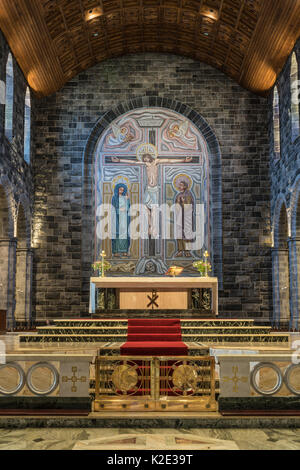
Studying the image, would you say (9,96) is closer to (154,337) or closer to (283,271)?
(154,337)

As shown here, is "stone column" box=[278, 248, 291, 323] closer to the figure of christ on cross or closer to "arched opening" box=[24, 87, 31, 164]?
the figure of christ on cross

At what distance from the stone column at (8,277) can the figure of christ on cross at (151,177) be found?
5.04m

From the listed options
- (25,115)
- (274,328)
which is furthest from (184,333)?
(25,115)

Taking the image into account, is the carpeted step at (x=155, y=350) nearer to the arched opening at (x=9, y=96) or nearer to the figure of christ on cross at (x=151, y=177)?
the arched opening at (x=9, y=96)

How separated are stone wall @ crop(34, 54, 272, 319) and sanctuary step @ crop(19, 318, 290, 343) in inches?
264

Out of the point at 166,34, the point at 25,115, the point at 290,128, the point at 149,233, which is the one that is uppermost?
the point at 166,34

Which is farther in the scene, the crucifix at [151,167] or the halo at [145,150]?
the halo at [145,150]

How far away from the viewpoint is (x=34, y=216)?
694 inches

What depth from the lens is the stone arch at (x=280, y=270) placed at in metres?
16.9

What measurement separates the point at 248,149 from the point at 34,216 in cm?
790

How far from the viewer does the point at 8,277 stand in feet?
48.4

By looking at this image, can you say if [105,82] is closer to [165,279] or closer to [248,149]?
[248,149]
